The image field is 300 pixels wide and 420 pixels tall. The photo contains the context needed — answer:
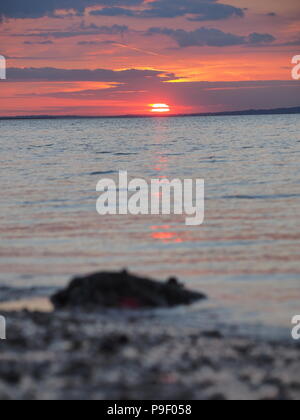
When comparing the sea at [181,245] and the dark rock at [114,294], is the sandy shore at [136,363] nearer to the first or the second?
the dark rock at [114,294]

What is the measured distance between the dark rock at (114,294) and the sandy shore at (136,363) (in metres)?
1.00

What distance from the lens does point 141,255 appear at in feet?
54.3

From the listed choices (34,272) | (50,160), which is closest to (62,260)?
(34,272)

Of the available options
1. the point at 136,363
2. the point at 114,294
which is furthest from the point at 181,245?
the point at 136,363

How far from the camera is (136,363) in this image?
8.70 m

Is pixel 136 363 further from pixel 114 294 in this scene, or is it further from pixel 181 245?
pixel 181 245

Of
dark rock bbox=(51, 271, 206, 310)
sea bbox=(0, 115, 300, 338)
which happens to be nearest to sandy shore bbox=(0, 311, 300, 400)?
dark rock bbox=(51, 271, 206, 310)

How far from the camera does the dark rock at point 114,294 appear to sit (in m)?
11.8

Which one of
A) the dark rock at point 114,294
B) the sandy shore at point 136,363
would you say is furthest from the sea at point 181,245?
the sandy shore at point 136,363

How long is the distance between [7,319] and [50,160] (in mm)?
41326

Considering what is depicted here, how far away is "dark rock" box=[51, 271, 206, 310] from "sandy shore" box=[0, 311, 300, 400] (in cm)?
100

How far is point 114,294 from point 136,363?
3318 mm

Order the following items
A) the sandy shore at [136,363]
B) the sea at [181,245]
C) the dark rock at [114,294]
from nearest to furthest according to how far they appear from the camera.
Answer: the sandy shore at [136,363] → the dark rock at [114,294] → the sea at [181,245]

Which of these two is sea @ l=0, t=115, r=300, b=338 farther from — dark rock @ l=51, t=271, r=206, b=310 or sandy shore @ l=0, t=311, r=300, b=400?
sandy shore @ l=0, t=311, r=300, b=400
